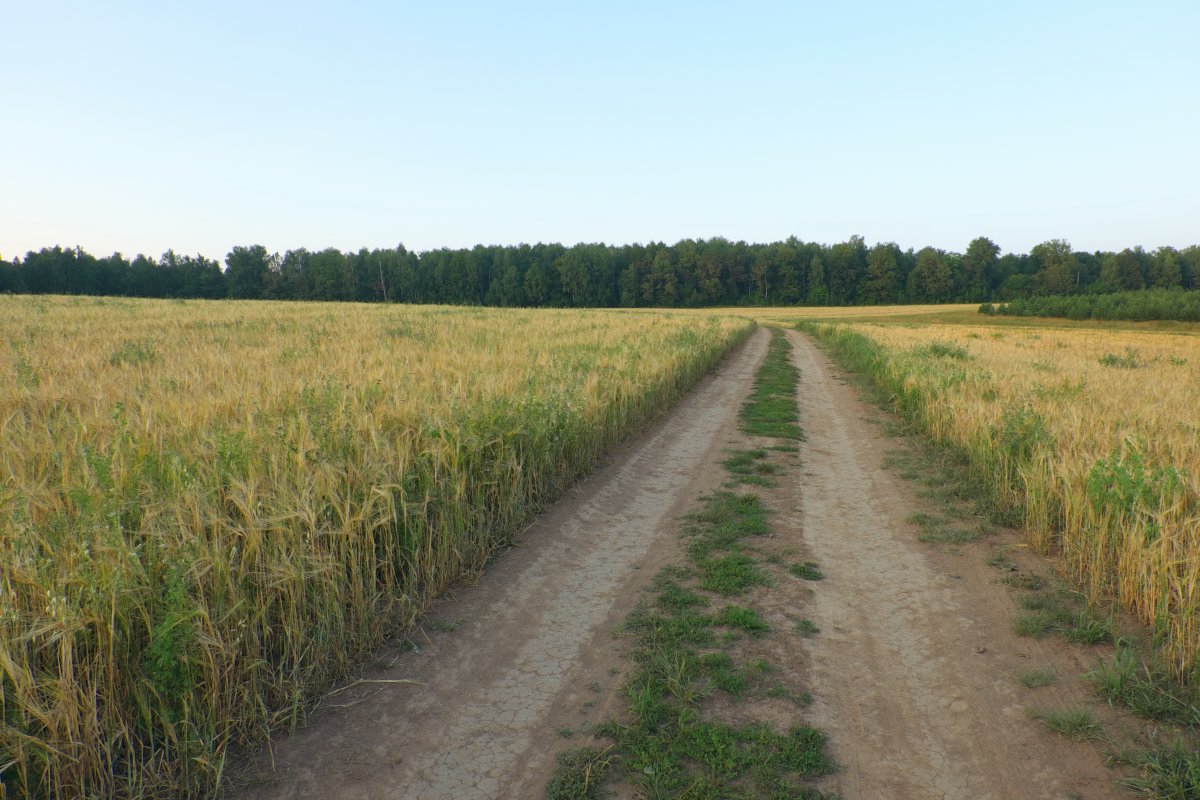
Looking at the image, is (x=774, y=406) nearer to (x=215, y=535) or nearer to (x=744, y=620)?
(x=744, y=620)

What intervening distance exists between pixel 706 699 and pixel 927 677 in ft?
4.54

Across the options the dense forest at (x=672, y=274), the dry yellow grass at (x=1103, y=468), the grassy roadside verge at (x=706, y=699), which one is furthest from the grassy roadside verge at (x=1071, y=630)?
the dense forest at (x=672, y=274)

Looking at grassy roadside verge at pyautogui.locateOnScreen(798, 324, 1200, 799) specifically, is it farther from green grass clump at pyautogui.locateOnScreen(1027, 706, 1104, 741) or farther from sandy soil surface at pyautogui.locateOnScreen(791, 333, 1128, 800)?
sandy soil surface at pyautogui.locateOnScreen(791, 333, 1128, 800)

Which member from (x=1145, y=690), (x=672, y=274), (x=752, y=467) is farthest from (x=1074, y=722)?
(x=672, y=274)

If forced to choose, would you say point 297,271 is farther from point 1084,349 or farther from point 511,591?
point 511,591

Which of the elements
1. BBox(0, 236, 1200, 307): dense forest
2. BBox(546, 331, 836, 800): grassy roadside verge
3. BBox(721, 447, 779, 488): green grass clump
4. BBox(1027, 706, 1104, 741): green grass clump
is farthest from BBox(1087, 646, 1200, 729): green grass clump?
BBox(0, 236, 1200, 307): dense forest

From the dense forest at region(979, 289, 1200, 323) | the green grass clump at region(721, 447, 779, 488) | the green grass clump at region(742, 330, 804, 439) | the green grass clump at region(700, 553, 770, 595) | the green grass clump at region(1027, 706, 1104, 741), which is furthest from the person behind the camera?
the dense forest at region(979, 289, 1200, 323)

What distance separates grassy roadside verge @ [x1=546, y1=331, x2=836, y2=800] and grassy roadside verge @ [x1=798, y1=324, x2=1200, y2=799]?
1.41 meters

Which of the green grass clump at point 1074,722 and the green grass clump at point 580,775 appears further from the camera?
the green grass clump at point 1074,722

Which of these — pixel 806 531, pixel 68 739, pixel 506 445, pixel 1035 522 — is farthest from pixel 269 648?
pixel 1035 522

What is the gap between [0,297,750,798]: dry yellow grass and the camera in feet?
8.89

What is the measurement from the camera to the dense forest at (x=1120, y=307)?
54.3 metres

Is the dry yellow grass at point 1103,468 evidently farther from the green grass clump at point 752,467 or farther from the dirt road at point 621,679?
the green grass clump at point 752,467

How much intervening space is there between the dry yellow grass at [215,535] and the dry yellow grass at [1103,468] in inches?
187
